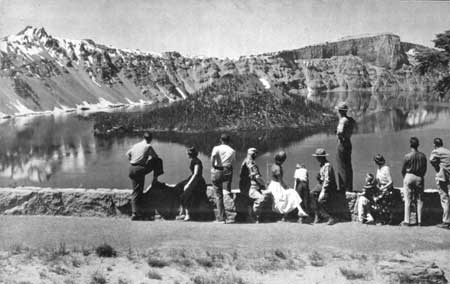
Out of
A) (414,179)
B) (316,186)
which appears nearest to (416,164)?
(414,179)

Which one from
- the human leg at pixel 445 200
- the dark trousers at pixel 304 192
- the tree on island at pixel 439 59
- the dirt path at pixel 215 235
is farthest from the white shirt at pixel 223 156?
the tree on island at pixel 439 59

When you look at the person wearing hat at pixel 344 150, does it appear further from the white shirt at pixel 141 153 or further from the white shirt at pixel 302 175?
the white shirt at pixel 141 153

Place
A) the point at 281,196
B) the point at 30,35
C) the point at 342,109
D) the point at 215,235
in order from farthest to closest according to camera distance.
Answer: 1. the point at 30,35
2. the point at 342,109
3. the point at 281,196
4. the point at 215,235

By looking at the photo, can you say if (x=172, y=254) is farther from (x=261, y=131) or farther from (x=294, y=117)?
(x=294, y=117)

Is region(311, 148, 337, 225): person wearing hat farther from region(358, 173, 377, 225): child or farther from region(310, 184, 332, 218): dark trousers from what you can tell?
region(358, 173, 377, 225): child

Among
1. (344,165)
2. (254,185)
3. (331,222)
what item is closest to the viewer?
(331,222)

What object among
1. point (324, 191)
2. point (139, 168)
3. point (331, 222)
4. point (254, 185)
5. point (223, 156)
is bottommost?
point (331, 222)

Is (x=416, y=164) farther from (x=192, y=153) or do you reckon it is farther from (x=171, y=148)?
(x=171, y=148)

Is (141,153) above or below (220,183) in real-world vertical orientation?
above
